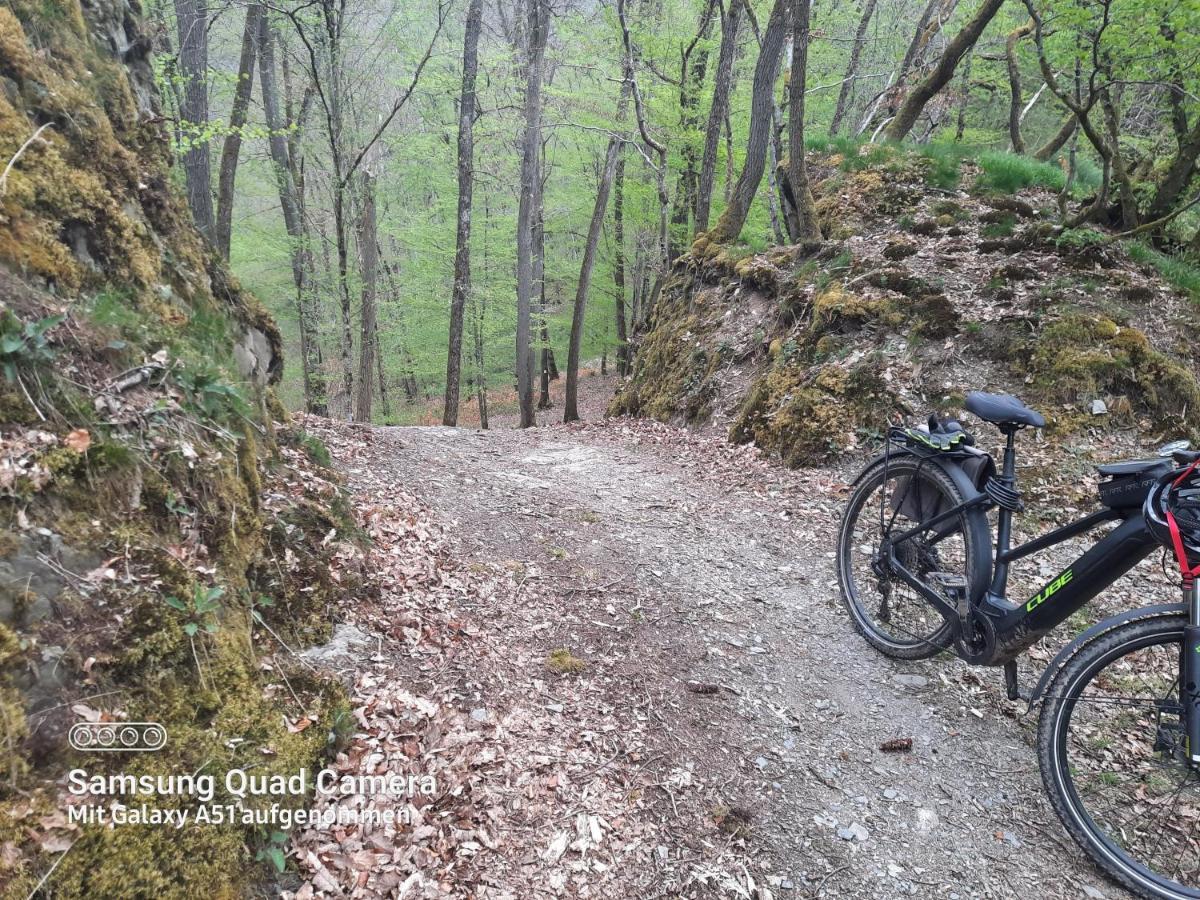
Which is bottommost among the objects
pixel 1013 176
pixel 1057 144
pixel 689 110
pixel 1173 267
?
pixel 1173 267

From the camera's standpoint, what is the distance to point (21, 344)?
209cm

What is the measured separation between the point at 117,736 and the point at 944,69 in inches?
493

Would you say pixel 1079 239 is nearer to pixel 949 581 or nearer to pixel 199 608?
pixel 949 581

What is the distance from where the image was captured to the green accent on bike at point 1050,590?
8.90 feet

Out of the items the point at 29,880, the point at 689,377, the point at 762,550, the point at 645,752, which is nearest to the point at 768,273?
the point at 689,377

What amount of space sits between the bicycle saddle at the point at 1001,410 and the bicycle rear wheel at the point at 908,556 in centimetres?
42

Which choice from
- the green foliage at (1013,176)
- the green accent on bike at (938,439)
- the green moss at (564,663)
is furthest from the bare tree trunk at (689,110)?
the green moss at (564,663)

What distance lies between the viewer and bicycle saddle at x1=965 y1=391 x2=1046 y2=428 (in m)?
3.04

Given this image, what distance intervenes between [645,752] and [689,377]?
7.49 metres

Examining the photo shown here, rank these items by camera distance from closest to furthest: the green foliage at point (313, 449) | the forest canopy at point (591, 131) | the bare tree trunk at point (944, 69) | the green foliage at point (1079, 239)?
the green foliage at point (313, 449), the green foliage at point (1079, 239), the forest canopy at point (591, 131), the bare tree trunk at point (944, 69)

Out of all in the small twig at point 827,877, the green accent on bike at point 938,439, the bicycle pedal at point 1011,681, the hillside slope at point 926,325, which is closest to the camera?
the small twig at point 827,877

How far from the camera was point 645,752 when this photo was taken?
9.43 feet

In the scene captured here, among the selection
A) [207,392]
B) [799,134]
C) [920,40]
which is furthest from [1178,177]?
[207,392]

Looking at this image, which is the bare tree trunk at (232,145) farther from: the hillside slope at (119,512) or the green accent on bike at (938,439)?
the green accent on bike at (938,439)
